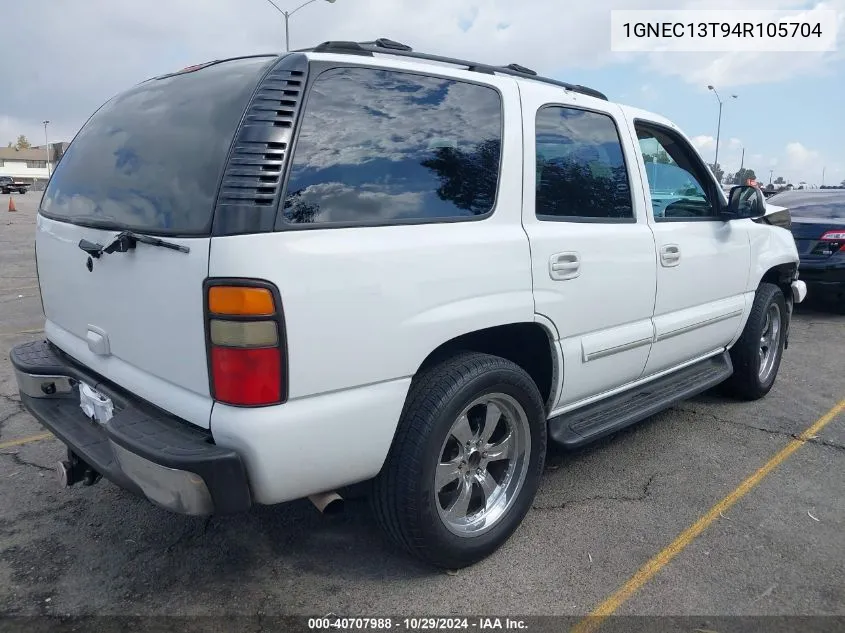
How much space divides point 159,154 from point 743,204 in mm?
3301

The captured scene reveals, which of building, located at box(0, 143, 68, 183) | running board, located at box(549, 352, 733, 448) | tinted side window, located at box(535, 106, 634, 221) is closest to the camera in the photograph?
tinted side window, located at box(535, 106, 634, 221)

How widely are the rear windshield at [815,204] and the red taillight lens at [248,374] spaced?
8.66 m

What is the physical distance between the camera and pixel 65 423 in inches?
110

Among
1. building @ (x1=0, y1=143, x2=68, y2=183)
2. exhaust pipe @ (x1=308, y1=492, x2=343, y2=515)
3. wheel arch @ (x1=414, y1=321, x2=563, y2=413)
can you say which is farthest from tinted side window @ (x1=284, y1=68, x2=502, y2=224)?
building @ (x1=0, y1=143, x2=68, y2=183)

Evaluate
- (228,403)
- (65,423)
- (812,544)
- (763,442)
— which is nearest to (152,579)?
(65,423)

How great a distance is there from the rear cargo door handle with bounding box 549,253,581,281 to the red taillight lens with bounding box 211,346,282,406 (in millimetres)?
1331

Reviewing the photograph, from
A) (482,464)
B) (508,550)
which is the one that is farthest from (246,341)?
(508,550)

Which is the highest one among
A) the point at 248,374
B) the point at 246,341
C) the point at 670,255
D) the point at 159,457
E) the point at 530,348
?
the point at 670,255

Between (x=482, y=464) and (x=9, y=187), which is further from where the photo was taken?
(x=9, y=187)

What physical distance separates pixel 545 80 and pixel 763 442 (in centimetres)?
258

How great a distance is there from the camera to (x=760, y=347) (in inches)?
188

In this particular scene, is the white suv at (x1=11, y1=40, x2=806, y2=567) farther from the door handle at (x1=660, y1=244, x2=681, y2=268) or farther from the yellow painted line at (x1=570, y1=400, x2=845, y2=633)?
the yellow painted line at (x1=570, y1=400, x2=845, y2=633)

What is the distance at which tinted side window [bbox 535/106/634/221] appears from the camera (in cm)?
304

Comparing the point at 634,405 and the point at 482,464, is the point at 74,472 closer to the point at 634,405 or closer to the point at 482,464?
the point at 482,464
